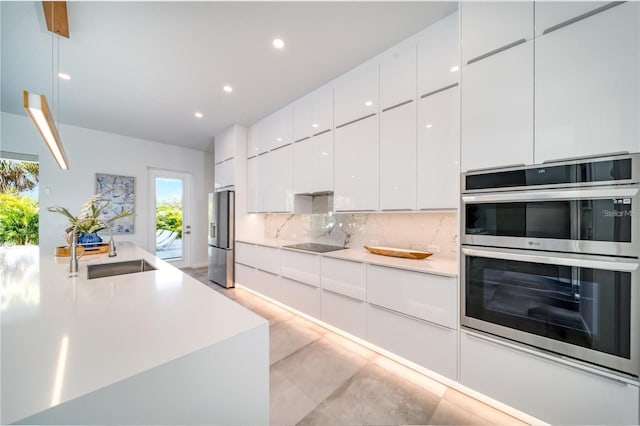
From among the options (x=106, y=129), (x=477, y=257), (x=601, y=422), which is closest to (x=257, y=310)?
(x=477, y=257)

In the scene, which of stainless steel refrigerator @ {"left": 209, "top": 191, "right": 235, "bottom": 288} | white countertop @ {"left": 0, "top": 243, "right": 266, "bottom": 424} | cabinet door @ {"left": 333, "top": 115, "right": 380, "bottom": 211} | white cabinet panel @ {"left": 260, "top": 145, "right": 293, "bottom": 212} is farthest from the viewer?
stainless steel refrigerator @ {"left": 209, "top": 191, "right": 235, "bottom": 288}

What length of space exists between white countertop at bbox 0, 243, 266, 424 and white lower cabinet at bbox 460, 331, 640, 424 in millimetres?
1529

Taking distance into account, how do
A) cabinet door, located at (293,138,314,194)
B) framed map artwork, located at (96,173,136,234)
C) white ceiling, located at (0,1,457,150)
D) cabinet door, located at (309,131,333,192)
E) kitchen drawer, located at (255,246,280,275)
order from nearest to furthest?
white ceiling, located at (0,1,457,150)
cabinet door, located at (309,131,333,192)
cabinet door, located at (293,138,314,194)
kitchen drawer, located at (255,246,280,275)
framed map artwork, located at (96,173,136,234)

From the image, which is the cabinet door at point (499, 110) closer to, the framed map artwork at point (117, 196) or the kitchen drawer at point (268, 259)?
the kitchen drawer at point (268, 259)

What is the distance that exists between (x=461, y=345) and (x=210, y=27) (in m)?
3.03

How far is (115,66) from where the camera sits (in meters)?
2.41

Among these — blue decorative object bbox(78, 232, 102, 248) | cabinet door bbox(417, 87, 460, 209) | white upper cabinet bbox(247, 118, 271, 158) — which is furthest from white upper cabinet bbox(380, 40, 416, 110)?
blue decorative object bbox(78, 232, 102, 248)

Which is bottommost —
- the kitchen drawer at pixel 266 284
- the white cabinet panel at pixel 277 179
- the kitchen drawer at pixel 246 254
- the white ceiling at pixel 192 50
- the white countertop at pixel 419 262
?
the kitchen drawer at pixel 266 284

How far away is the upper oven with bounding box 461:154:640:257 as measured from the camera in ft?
3.76

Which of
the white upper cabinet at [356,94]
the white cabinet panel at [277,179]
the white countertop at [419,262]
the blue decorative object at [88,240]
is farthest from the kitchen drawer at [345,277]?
the blue decorative object at [88,240]

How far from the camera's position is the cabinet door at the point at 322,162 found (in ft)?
9.07

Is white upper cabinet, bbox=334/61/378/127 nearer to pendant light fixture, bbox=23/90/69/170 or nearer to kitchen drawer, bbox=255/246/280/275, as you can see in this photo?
kitchen drawer, bbox=255/246/280/275

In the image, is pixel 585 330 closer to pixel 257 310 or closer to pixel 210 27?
pixel 257 310

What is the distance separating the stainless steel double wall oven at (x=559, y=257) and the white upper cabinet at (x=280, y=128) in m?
2.42
